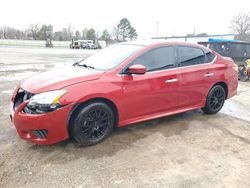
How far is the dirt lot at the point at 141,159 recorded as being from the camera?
2877 mm

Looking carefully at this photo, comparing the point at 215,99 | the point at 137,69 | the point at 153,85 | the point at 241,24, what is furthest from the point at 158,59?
the point at 241,24

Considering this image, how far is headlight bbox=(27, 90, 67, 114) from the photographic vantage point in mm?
3211

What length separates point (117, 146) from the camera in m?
3.71

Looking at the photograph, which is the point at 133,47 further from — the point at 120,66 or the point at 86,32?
the point at 86,32

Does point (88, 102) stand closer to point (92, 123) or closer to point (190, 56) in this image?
point (92, 123)

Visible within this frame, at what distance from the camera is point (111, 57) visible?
4.29m

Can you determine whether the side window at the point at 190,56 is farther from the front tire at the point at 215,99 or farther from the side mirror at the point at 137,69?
the side mirror at the point at 137,69

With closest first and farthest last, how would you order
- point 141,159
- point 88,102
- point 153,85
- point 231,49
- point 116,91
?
point 141,159 → point 88,102 → point 116,91 → point 153,85 → point 231,49

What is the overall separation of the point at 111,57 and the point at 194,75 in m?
1.61

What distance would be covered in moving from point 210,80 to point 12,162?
12.5 ft

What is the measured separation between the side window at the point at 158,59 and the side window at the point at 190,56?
19 centimetres

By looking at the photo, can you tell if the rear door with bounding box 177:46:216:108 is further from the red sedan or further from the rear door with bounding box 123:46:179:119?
the rear door with bounding box 123:46:179:119

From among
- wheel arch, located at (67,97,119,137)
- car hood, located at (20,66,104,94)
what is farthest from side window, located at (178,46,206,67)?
car hood, located at (20,66,104,94)

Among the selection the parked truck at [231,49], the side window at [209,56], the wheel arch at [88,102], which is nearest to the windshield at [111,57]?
the wheel arch at [88,102]
